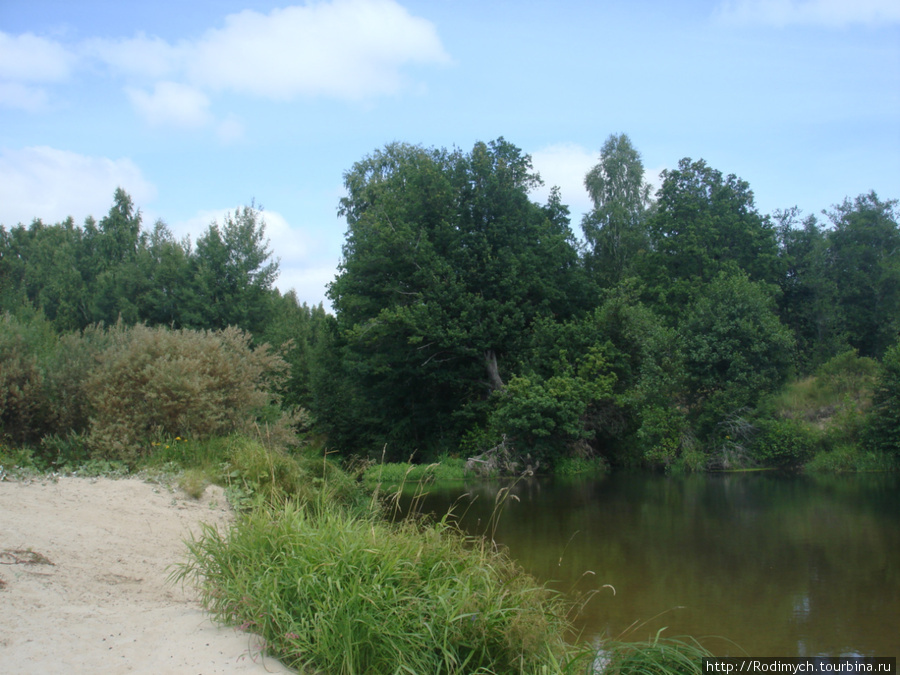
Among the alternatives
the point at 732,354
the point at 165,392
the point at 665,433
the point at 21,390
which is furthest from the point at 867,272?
the point at 21,390

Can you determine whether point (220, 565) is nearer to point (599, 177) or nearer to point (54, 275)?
point (599, 177)

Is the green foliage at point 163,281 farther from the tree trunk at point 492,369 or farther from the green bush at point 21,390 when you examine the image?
the green bush at point 21,390

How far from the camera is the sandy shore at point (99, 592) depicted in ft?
13.4

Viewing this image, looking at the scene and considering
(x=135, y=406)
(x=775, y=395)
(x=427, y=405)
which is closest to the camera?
(x=135, y=406)

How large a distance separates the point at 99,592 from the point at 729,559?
7.98 m

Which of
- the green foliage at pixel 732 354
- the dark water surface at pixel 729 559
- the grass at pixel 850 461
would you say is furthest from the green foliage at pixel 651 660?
the green foliage at pixel 732 354

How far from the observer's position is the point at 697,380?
23516 mm

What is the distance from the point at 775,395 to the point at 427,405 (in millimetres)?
13699

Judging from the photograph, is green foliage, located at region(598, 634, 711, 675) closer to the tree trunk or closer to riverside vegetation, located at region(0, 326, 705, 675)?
riverside vegetation, located at region(0, 326, 705, 675)

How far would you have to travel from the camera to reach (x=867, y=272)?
3048 centimetres

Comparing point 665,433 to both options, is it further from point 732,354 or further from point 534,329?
point 534,329

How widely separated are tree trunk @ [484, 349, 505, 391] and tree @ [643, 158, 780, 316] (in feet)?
26.5

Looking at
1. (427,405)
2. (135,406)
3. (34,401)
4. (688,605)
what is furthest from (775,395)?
(34,401)

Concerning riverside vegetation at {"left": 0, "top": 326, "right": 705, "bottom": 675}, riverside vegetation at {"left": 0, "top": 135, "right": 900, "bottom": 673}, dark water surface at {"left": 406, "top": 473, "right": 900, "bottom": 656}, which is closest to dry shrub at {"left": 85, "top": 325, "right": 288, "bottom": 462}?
riverside vegetation at {"left": 0, "top": 135, "right": 900, "bottom": 673}
